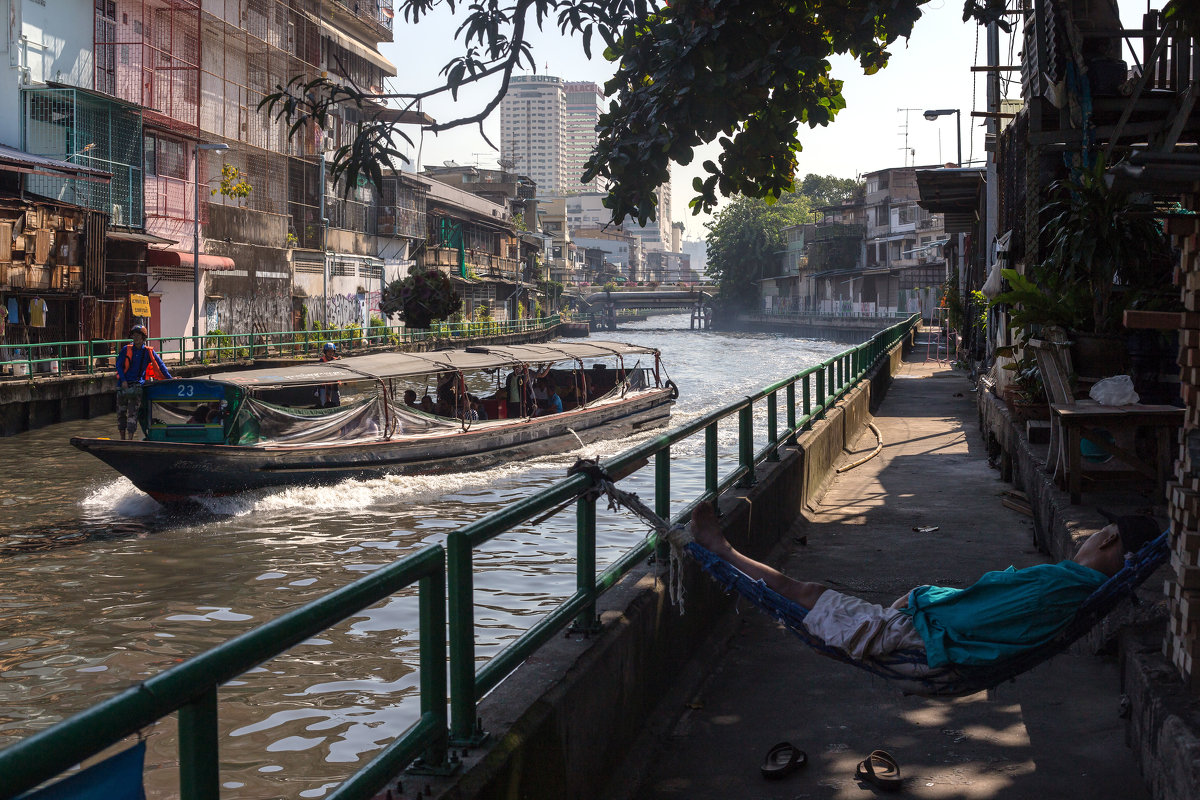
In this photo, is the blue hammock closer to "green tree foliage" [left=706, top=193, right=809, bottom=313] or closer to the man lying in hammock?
the man lying in hammock

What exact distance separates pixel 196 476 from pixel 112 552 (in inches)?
70.9

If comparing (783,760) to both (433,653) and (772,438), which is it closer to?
(433,653)

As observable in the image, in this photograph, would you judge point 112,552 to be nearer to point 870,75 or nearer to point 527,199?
point 870,75

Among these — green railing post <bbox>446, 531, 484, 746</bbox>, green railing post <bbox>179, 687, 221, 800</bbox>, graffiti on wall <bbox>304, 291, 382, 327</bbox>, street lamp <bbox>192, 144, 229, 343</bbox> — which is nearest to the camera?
green railing post <bbox>179, 687, 221, 800</bbox>

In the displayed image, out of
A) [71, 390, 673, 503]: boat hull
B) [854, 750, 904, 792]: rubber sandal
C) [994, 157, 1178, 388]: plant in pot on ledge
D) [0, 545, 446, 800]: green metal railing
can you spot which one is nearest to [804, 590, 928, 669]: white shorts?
[854, 750, 904, 792]: rubber sandal

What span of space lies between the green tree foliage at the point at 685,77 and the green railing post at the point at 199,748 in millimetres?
5025

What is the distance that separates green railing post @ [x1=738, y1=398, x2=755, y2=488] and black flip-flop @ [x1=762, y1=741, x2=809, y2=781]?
351cm

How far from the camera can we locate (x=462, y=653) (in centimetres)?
337

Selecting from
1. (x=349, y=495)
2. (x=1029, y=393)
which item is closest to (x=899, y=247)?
(x=349, y=495)

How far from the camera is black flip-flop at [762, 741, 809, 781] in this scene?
4.38 m

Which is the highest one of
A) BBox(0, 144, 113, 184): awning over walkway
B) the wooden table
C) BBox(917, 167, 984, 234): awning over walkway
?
BBox(0, 144, 113, 184): awning over walkway

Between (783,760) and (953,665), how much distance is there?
90 cm

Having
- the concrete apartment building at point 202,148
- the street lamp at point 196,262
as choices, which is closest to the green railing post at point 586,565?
the concrete apartment building at point 202,148

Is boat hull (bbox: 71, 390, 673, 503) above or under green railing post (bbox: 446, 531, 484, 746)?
under
